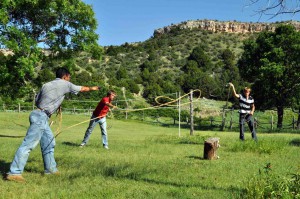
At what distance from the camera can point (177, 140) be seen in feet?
51.8

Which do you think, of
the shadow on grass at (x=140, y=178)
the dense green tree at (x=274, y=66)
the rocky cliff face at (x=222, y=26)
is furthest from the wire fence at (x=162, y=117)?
the rocky cliff face at (x=222, y=26)

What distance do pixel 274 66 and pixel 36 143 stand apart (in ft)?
103

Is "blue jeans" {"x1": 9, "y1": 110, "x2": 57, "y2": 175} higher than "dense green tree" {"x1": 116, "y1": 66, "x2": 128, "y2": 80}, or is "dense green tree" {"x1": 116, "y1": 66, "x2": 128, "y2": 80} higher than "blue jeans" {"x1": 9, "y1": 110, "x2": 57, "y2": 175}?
"dense green tree" {"x1": 116, "y1": 66, "x2": 128, "y2": 80}

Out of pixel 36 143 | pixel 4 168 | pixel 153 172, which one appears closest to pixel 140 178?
pixel 153 172

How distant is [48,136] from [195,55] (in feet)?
252

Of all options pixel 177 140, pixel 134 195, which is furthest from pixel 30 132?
pixel 177 140

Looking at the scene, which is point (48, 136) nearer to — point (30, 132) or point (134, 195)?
point (30, 132)

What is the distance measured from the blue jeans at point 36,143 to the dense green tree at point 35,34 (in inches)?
419

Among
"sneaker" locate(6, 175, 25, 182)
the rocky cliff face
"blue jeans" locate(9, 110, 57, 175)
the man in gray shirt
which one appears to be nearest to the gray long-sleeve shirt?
the man in gray shirt

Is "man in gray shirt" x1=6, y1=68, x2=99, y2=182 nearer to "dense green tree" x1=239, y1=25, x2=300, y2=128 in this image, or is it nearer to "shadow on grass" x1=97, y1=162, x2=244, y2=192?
"shadow on grass" x1=97, y1=162, x2=244, y2=192

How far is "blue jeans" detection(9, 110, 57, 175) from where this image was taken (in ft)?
Answer: 25.2

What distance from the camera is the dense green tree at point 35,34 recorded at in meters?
18.4

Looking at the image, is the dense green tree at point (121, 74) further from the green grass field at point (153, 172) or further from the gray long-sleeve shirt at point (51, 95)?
the gray long-sleeve shirt at point (51, 95)

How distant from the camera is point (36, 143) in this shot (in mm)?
8016
